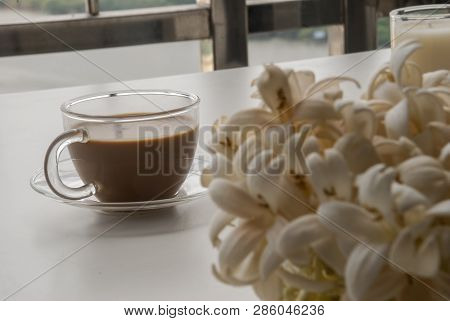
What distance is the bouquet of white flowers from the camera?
1.13ft

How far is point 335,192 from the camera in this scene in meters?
0.36

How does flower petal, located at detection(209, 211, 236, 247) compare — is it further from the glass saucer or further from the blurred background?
the blurred background

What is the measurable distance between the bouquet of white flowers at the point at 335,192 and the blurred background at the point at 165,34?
164cm

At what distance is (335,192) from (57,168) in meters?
0.31

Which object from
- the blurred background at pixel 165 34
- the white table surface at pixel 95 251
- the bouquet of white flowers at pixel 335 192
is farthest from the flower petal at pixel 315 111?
the blurred background at pixel 165 34

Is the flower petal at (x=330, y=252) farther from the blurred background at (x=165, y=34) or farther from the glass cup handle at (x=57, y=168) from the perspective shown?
the blurred background at (x=165, y=34)

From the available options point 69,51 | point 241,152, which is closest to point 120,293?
point 241,152

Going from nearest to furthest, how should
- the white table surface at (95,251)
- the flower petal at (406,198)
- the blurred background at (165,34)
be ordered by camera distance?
1. the flower petal at (406,198)
2. the white table surface at (95,251)
3. the blurred background at (165,34)

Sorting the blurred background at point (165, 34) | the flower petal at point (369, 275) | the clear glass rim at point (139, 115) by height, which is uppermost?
the clear glass rim at point (139, 115)

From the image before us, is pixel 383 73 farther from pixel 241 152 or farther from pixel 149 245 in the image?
pixel 149 245

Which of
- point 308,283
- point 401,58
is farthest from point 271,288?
point 401,58

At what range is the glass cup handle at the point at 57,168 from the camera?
2.01 ft

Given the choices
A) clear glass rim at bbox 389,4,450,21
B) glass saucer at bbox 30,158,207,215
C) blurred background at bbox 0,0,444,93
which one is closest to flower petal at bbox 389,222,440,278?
glass saucer at bbox 30,158,207,215

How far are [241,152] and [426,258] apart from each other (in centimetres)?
10
